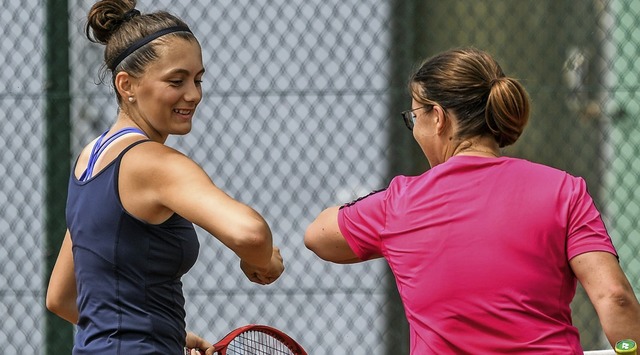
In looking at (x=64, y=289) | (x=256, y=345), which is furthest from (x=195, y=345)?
(x=64, y=289)

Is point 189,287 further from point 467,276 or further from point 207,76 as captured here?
point 467,276

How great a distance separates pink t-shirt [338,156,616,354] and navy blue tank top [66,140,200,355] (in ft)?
1.57

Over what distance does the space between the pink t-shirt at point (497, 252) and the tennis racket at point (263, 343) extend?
1.83 feet

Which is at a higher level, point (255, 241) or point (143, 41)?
point (143, 41)


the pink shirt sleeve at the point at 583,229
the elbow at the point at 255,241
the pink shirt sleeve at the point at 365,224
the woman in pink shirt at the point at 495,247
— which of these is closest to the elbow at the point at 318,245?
the pink shirt sleeve at the point at 365,224

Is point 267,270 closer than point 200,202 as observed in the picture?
No

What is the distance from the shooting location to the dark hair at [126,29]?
2807 mm

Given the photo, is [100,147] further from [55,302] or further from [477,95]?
[477,95]

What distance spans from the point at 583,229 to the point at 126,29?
104 centimetres

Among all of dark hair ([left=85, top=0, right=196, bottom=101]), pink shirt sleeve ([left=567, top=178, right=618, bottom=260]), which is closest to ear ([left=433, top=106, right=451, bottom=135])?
pink shirt sleeve ([left=567, top=178, right=618, bottom=260])

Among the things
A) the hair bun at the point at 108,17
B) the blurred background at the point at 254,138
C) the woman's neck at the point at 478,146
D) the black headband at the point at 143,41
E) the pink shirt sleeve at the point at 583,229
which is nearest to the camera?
the pink shirt sleeve at the point at 583,229

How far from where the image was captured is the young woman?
2.53 m

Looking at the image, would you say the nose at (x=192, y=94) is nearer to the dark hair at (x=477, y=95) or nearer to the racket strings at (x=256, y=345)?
the dark hair at (x=477, y=95)

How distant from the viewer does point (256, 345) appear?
3.16 metres
